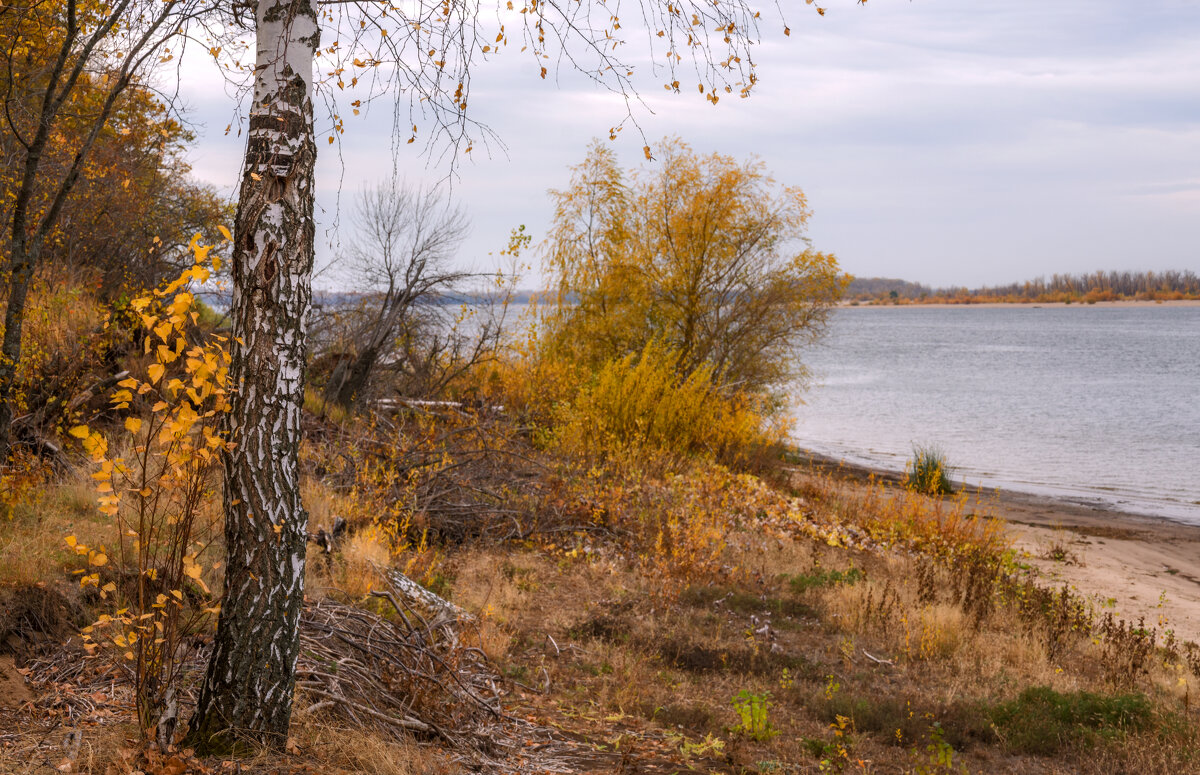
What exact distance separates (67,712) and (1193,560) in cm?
1433

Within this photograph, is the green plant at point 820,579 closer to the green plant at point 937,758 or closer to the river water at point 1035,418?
the green plant at point 937,758

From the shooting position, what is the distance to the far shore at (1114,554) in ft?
29.7

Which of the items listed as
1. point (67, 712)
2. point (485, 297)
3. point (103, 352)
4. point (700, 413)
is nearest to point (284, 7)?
point (67, 712)

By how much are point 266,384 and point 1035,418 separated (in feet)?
96.6

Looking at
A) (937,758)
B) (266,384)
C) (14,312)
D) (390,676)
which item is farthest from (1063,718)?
(14,312)

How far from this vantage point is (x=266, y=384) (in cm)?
292

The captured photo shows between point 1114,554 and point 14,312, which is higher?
point 14,312

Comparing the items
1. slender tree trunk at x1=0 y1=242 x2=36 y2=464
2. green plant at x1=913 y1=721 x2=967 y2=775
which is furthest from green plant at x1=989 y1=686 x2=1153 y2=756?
slender tree trunk at x1=0 y1=242 x2=36 y2=464

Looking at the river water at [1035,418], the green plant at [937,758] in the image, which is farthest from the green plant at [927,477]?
the green plant at [937,758]

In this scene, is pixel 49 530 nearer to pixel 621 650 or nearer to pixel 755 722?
pixel 621 650

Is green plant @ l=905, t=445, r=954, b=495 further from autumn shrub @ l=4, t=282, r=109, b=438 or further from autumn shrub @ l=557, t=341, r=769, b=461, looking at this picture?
autumn shrub @ l=4, t=282, r=109, b=438

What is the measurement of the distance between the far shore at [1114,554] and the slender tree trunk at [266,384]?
8.42m

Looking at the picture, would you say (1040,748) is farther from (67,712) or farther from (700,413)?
(700,413)

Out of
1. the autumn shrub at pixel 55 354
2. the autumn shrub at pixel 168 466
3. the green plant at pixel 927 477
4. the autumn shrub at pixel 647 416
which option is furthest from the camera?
the green plant at pixel 927 477
